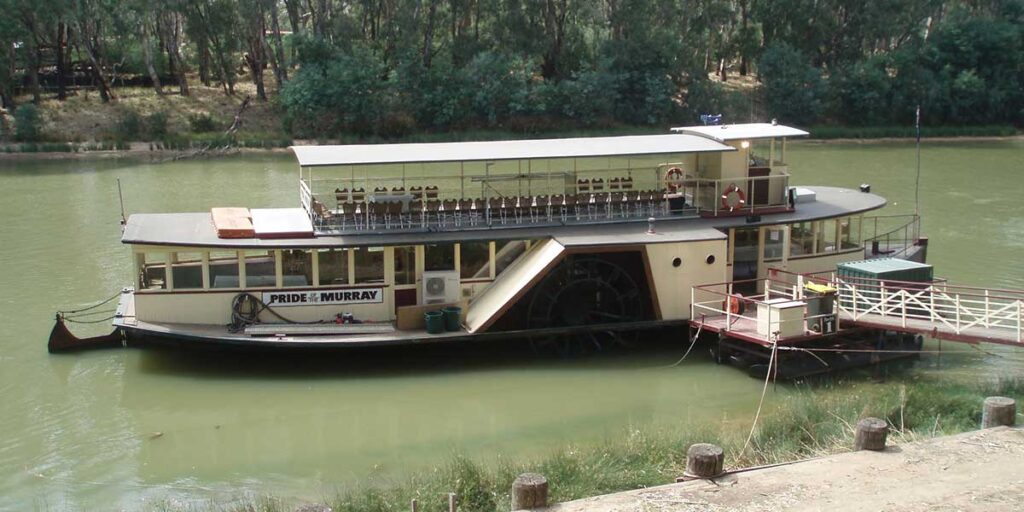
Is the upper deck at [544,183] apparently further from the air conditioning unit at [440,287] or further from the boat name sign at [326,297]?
the boat name sign at [326,297]

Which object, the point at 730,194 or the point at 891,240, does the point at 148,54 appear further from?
the point at 891,240

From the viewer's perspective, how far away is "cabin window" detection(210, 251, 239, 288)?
18688 mm

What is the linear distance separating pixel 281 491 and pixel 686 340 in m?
9.04

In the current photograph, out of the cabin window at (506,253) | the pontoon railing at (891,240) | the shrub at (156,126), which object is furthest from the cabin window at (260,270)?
the shrub at (156,126)

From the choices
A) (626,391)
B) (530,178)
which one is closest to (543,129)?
(530,178)

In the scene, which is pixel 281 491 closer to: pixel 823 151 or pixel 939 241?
pixel 939 241

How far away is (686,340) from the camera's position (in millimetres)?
20344

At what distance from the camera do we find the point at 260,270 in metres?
19.3

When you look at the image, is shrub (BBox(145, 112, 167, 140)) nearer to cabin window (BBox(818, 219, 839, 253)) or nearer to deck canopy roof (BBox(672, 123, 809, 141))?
deck canopy roof (BBox(672, 123, 809, 141))

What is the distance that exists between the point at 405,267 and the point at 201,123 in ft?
119

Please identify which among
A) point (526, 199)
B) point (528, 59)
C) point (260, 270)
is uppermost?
point (528, 59)

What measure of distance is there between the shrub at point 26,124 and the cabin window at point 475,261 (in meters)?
36.9

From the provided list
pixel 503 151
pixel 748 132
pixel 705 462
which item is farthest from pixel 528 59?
pixel 705 462

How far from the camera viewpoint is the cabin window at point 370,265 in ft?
62.8
